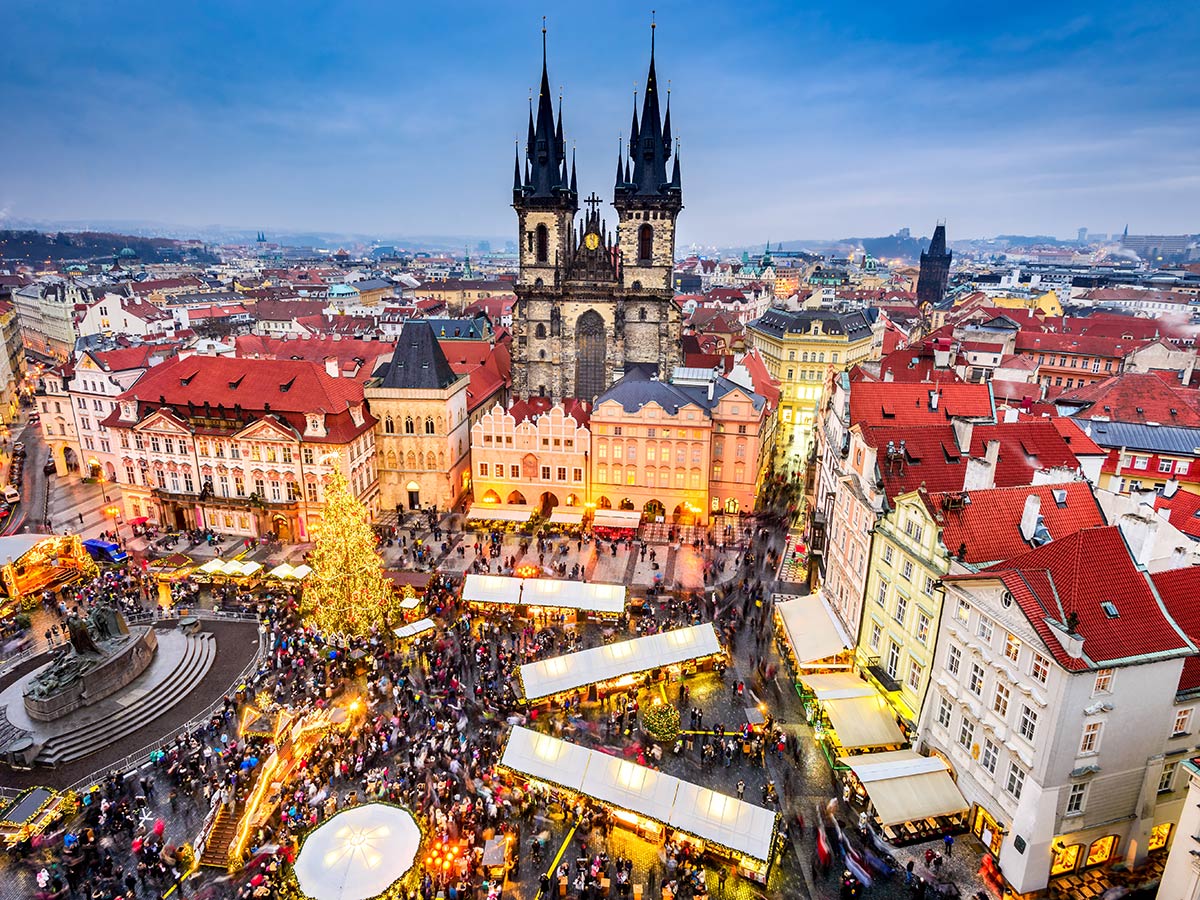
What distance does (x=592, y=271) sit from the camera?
2940 inches

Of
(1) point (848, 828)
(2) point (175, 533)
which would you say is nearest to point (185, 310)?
(2) point (175, 533)

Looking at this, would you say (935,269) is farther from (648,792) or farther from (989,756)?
(648,792)

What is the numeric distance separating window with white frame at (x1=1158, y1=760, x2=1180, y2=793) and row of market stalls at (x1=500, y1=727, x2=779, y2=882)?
13987 mm

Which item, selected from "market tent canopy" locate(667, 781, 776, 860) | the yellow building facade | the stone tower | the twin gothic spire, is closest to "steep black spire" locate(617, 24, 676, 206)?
the twin gothic spire

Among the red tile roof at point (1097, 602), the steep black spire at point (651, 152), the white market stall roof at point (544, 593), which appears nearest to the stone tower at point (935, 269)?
the steep black spire at point (651, 152)

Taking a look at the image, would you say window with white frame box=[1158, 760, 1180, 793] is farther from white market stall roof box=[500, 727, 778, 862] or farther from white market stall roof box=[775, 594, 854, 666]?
white market stall roof box=[500, 727, 778, 862]

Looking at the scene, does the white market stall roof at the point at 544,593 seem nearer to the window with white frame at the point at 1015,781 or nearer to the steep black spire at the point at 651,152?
the window with white frame at the point at 1015,781

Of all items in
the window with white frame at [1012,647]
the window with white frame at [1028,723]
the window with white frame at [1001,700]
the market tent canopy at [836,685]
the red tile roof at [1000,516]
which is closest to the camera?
the window with white frame at [1028,723]

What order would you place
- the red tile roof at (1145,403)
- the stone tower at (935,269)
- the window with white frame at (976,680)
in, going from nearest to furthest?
1. the window with white frame at (976,680)
2. the red tile roof at (1145,403)
3. the stone tower at (935,269)

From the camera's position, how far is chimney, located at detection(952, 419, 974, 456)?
3678 cm

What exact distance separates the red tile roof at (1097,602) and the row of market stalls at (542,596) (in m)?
22.3

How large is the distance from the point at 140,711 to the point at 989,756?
38688 millimetres

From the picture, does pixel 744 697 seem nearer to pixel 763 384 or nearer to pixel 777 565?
pixel 777 565

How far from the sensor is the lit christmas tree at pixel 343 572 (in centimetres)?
3753
